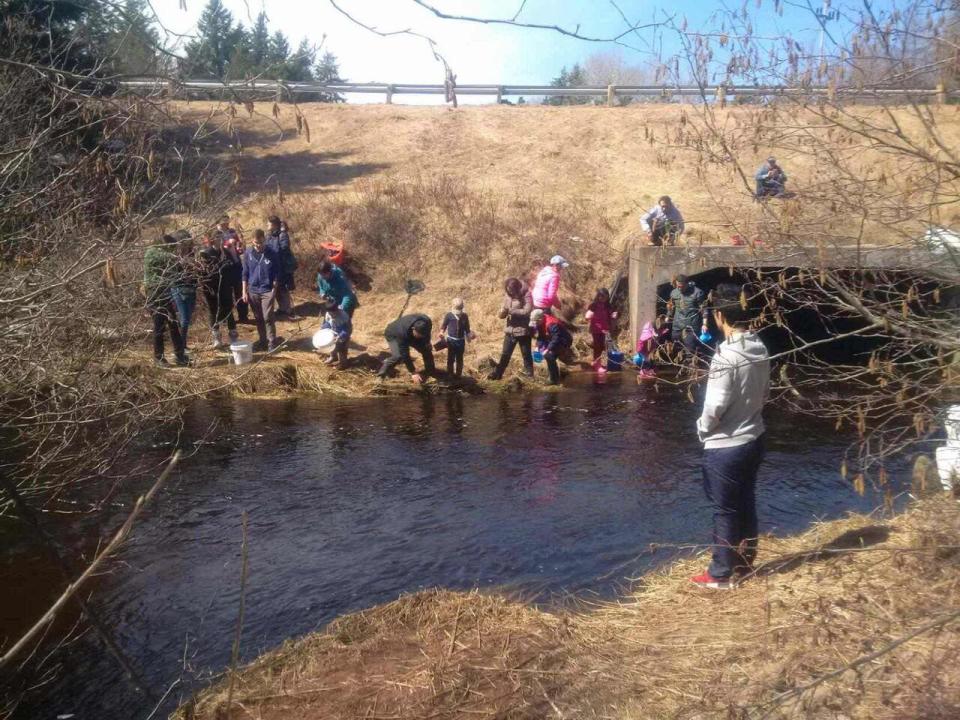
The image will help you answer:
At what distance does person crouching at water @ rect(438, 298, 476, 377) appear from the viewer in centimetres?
1546

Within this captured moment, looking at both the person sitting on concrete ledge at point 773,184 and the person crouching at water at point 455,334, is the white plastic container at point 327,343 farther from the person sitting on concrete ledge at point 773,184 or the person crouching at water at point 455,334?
the person sitting on concrete ledge at point 773,184

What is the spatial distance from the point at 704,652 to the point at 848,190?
2846mm

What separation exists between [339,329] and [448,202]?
8.28 metres

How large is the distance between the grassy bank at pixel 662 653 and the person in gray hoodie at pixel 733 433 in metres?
0.30

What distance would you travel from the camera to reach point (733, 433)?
20.4ft

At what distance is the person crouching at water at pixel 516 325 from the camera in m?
15.7

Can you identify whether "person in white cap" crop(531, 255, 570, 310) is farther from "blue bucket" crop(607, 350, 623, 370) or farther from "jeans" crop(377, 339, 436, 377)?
"jeans" crop(377, 339, 436, 377)

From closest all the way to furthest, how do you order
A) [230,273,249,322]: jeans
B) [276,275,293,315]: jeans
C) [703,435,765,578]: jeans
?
1. [703,435,765,578]: jeans
2. [230,273,249,322]: jeans
3. [276,275,293,315]: jeans

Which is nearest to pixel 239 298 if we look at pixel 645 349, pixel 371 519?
pixel 645 349

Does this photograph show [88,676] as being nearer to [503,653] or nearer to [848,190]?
[503,653]

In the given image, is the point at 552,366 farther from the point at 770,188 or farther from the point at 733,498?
the point at 733,498

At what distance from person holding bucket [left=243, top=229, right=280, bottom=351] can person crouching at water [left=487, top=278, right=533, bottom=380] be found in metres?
3.99

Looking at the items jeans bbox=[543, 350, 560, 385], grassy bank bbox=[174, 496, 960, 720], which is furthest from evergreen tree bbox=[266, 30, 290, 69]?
jeans bbox=[543, 350, 560, 385]

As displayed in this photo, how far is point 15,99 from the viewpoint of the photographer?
23.5 feet
